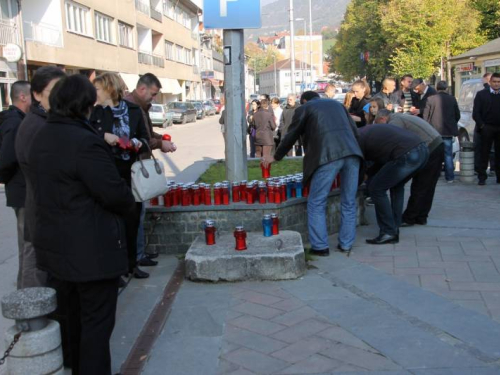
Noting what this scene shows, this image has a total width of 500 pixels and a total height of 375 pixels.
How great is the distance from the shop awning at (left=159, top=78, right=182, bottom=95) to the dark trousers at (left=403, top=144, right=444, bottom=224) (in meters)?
44.5

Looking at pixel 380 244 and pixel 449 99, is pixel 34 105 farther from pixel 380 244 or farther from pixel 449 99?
pixel 449 99

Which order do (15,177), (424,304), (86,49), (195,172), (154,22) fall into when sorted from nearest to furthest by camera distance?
(15,177) < (424,304) < (195,172) < (86,49) < (154,22)

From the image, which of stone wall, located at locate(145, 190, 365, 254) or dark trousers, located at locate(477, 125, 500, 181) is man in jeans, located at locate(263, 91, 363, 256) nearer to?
stone wall, located at locate(145, 190, 365, 254)

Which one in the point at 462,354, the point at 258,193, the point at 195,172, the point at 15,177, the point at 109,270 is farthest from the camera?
the point at 195,172

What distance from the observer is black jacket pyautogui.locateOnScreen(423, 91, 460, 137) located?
10.2 meters

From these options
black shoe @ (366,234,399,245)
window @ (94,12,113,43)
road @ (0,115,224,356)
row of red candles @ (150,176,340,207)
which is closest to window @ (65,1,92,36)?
window @ (94,12,113,43)

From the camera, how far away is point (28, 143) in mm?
3543

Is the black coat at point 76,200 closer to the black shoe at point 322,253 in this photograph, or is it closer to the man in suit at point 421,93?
the black shoe at point 322,253

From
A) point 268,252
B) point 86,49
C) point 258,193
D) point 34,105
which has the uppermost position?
point 86,49

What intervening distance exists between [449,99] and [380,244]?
15.5 ft

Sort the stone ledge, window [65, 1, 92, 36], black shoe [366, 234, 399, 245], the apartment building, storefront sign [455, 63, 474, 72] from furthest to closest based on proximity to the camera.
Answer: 1. window [65, 1, 92, 36]
2. the apartment building
3. storefront sign [455, 63, 474, 72]
4. black shoe [366, 234, 399, 245]
5. the stone ledge

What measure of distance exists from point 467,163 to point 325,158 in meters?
5.46

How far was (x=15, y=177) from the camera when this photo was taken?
4293 mm

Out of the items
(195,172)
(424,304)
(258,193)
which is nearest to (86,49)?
(195,172)
